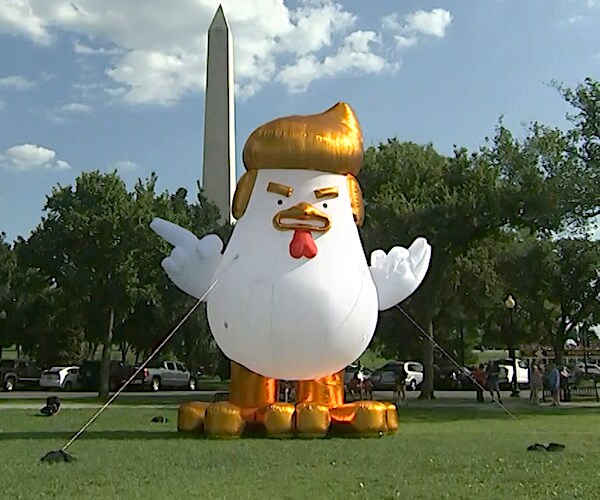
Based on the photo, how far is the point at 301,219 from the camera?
1323cm

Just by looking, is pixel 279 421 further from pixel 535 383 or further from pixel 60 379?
pixel 60 379

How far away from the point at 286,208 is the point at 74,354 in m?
37.7

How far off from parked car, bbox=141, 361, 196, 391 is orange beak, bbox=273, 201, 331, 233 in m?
24.9

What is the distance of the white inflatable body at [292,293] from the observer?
1300cm

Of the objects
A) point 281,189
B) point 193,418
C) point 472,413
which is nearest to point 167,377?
point 472,413

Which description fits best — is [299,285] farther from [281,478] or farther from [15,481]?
[15,481]

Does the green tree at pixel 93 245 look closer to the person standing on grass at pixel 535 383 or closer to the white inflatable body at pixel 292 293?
the person standing on grass at pixel 535 383

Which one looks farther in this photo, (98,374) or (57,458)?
(98,374)

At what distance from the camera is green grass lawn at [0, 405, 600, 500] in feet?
28.9

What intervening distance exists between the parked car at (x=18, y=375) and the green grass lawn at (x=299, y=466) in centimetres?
2408

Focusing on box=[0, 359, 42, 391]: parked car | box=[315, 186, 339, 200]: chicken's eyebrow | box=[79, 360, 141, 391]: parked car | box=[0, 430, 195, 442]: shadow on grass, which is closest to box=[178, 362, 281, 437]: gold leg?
box=[0, 430, 195, 442]: shadow on grass

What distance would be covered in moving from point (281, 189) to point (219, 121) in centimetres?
2715

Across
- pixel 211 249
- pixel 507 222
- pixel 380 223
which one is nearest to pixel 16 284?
pixel 380 223

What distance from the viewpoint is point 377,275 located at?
14883 mm
